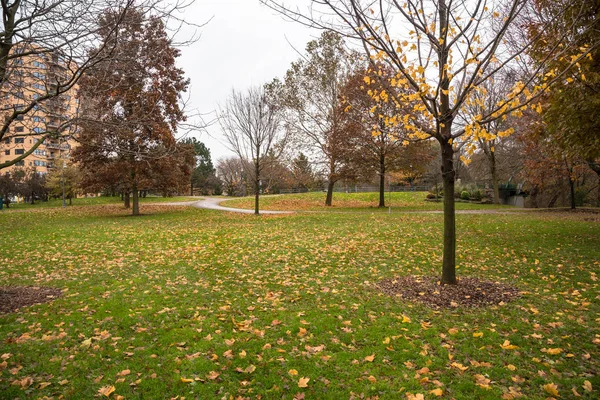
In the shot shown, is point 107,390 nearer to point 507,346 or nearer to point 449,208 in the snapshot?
point 507,346

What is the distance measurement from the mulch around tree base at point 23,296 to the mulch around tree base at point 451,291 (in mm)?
5918

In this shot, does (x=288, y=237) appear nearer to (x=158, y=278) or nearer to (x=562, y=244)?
(x=158, y=278)

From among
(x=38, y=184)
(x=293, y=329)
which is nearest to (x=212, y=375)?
(x=293, y=329)

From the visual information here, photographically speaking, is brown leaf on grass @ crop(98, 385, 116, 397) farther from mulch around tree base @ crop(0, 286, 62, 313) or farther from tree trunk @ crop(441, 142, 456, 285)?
tree trunk @ crop(441, 142, 456, 285)

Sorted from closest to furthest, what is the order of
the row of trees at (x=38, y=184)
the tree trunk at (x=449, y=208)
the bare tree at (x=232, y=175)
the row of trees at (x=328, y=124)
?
1. the tree trunk at (x=449, y=208)
2. the row of trees at (x=328, y=124)
3. the row of trees at (x=38, y=184)
4. the bare tree at (x=232, y=175)

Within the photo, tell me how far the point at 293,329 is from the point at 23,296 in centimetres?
490

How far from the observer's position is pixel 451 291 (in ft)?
19.6

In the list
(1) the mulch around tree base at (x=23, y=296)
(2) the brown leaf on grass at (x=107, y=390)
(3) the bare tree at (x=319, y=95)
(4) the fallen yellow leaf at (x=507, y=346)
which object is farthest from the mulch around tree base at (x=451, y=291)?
(3) the bare tree at (x=319, y=95)

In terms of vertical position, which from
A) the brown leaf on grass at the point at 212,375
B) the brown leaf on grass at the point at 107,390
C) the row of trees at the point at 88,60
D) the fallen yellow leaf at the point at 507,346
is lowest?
the brown leaf on grass at the point at 107,390

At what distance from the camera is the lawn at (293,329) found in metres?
3.46

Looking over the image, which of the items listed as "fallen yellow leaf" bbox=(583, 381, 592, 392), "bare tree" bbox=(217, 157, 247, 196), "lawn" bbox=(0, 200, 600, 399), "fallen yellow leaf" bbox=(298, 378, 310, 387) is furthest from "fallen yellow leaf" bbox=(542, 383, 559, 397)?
"bare tree" bbox=(217, 157, 247, 196)

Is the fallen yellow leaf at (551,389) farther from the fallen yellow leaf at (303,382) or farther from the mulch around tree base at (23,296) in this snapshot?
the mulch around tree base at (23,296)

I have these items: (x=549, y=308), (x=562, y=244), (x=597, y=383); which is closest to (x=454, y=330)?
(x=597, y=383)

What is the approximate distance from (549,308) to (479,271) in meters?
2.08
